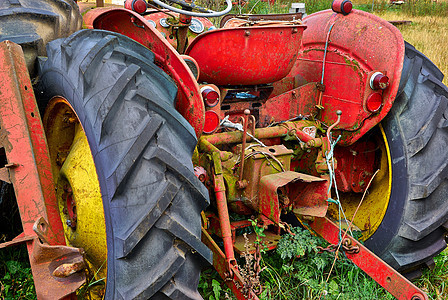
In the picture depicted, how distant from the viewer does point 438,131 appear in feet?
8.03

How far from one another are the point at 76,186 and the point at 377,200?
1.92m

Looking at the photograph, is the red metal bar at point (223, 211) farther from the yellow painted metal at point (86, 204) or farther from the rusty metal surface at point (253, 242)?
the yellow painted metal at point (86, 204)

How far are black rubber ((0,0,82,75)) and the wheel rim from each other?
0.36m

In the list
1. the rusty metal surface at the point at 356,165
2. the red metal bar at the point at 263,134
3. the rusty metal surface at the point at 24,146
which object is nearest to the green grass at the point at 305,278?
the rusty metal surface at the point at 356,165

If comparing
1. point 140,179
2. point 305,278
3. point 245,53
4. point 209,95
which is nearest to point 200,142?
point 209,95

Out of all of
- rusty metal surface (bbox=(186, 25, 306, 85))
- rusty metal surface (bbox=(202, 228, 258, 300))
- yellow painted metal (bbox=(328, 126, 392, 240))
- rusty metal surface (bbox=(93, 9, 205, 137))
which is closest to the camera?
rusty metal surface (bbox=(93, 9, 205, 137))

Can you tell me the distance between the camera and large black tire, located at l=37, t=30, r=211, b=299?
1433mm

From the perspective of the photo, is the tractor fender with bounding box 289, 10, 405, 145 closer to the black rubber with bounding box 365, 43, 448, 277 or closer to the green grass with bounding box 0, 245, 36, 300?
the black rubber with bounding box 365, 43, 448, 277

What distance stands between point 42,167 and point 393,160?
1939 millimetres

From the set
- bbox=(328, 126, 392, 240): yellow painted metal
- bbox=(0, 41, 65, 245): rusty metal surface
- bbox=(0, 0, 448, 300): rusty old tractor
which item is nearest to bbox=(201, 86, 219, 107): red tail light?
bbox=(0, 0, 448, 300): rusty old tractor

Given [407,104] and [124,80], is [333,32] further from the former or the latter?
[124,80]

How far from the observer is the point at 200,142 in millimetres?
2369

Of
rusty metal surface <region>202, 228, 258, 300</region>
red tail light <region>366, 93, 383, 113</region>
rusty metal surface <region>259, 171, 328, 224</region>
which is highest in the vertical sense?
red tail light <region>366, 93, 383, 113</region>

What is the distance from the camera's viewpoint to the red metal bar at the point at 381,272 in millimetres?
1980
